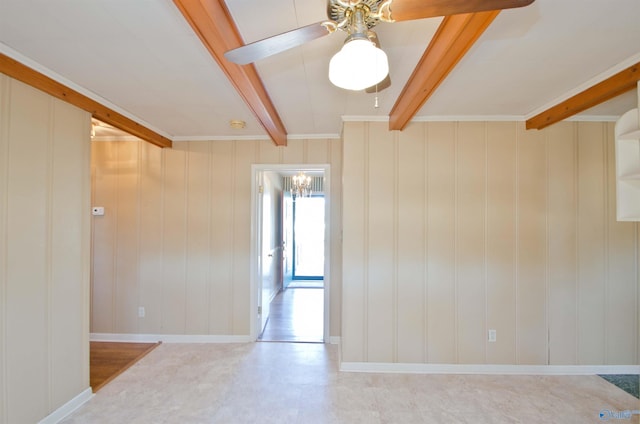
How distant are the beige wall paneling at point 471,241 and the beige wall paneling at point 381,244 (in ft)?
2.06

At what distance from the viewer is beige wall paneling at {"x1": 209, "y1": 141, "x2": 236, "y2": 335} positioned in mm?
3270

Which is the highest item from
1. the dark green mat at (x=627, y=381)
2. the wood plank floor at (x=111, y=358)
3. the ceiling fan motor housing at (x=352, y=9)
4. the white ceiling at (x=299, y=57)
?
the white ceiling at (x=299, y=57)

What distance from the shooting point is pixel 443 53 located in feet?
4.76

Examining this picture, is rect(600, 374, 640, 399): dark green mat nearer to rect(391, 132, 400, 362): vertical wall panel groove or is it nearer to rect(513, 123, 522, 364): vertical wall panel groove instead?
rect(513, 123, 522, 364): vertical wall panel groove

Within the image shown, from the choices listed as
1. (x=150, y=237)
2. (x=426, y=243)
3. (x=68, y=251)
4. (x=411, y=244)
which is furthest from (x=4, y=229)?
(x=426, y=243)

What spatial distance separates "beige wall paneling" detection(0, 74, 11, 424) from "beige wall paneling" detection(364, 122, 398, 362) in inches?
101

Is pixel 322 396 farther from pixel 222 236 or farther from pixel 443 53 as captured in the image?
pixel 443 53

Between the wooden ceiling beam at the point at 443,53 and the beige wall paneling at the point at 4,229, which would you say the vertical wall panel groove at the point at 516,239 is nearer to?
the wooden ceiling beam at the point at 443,53

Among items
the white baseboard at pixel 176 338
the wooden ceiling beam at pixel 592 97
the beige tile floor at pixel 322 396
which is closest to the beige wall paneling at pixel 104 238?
the white baseboard at pixel 176 338

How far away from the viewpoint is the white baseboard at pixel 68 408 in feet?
6.26

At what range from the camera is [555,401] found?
2.24 metres

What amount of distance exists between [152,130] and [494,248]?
3697 mm

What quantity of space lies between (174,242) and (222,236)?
0.57 metres

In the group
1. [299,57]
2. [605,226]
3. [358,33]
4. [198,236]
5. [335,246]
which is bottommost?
[335,246]
